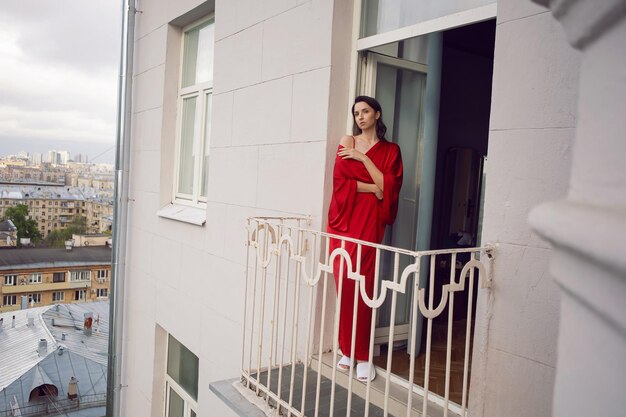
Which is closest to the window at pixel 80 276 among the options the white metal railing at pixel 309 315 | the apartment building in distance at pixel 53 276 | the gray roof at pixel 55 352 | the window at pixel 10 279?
the apartment building in distance at pixel 53 276

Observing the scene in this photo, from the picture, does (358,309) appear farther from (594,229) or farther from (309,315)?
(594,229)

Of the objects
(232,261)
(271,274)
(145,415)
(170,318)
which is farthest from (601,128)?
(145,415)

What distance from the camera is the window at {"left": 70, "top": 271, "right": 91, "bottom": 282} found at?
6.58m

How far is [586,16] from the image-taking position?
2.16 feet

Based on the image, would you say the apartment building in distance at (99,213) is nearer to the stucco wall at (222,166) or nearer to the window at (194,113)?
the stucco wall at (222,166)

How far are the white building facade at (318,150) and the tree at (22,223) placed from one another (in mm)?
1295

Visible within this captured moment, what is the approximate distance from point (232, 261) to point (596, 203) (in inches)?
151

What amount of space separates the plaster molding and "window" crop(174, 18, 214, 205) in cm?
473

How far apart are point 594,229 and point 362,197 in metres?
2.45

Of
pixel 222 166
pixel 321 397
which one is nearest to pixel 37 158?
pixel 222 166

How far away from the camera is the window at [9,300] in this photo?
634 centimetres

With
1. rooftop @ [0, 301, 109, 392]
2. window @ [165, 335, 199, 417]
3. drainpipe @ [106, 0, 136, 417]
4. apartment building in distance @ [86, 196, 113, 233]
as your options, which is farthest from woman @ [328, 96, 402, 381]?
rooftop @ [0, 301, 109, 392]

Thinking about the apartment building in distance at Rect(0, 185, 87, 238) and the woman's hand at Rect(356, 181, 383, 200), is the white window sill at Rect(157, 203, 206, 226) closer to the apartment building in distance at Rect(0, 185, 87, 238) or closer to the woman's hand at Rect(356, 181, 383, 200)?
the apartment building in distance at Rect(0, 185, 87, 238)

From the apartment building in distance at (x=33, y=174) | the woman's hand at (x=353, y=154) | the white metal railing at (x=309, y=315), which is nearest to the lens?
the white metal railing at (x=309, y=315)
